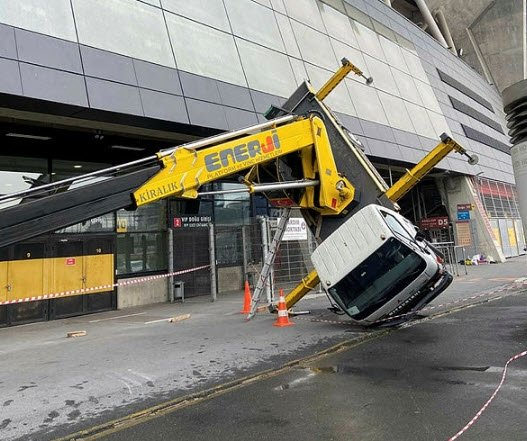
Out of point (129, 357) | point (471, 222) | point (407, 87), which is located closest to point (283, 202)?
point (129, 357)

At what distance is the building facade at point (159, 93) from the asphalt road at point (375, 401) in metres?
7.91

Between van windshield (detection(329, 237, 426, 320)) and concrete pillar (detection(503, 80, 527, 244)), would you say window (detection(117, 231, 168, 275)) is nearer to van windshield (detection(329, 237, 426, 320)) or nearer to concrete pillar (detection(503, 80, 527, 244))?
van windshield (detection(329, 237, 426, 320))

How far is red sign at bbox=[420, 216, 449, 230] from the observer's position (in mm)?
28031

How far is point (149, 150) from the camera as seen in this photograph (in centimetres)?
1498

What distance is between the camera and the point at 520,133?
6.62 m

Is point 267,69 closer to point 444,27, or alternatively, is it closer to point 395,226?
point 395,226

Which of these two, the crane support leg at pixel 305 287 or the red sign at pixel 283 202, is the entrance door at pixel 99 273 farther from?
the red sign at pixel 283 202

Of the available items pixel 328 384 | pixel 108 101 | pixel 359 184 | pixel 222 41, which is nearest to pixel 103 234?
pixel 108 101

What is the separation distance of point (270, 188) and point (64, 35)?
6.81 metres

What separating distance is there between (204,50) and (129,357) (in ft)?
32.7

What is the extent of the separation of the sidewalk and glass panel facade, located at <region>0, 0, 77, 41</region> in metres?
7.10

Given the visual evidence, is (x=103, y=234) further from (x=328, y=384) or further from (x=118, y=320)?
(x=328, y=384)

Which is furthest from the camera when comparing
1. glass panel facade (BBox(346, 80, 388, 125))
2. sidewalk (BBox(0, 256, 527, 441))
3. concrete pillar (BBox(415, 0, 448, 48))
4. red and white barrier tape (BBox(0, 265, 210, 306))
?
concrete pillar (BBox(415, 0, 448, 48))

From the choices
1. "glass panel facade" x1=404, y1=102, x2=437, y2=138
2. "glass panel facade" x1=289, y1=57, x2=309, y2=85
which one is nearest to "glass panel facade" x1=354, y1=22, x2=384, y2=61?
"glass panel facade" x1=404, y1=102, x2=437, y2=138
